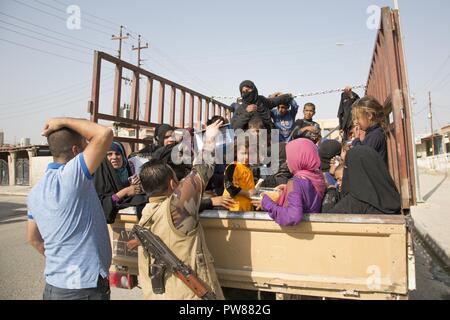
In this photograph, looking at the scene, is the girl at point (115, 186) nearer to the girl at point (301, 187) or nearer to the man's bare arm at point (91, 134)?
the man's bare arm at point (91, 134)

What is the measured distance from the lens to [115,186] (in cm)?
268

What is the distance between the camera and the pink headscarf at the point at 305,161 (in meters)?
2.05

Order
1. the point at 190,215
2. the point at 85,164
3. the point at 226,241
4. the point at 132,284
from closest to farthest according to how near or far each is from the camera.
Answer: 1. the point at 85,164
2. the point at 190,215
3. the point at 226,241
4. the point at 132,284

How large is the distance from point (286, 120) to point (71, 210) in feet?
12.3

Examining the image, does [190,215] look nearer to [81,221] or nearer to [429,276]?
[81,221]

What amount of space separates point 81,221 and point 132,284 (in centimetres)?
84

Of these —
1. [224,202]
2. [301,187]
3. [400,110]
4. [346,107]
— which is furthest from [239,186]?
[346,107]

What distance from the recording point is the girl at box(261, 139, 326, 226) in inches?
72.4

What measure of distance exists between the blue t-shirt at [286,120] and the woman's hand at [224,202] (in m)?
2.56

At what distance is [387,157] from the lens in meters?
2.74

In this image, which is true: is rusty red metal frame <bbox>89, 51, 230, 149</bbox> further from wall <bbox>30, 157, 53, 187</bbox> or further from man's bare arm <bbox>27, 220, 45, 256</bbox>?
wall <bbox>30, 157, 53, 187</bbox>

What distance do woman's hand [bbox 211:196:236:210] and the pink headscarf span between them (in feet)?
1.65
